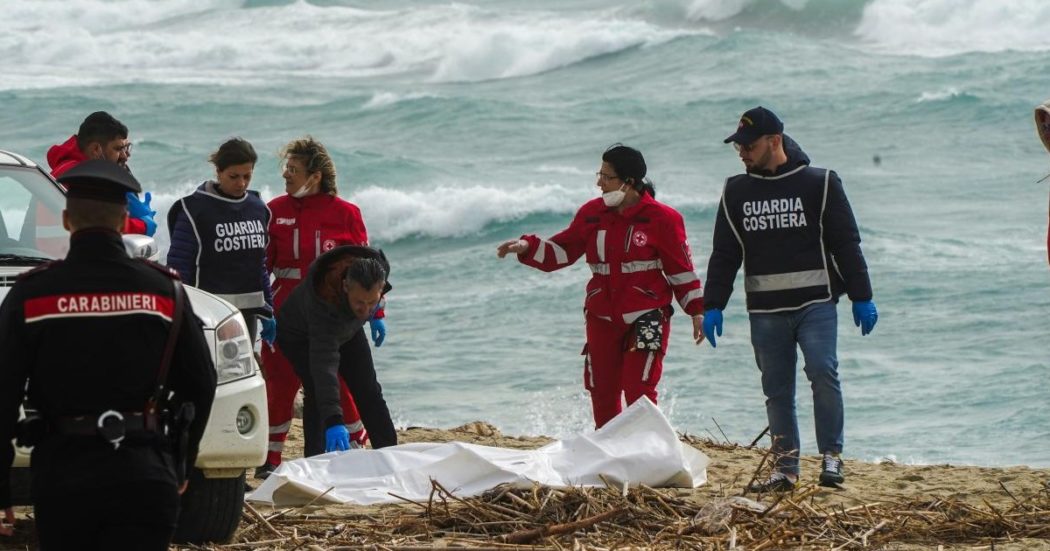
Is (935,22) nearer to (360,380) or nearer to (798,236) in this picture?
(798,236)

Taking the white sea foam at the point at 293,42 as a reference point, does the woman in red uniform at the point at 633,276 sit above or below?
below

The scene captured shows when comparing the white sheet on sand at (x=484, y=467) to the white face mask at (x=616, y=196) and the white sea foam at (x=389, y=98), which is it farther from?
the white sea foam at (x=389, y=98)

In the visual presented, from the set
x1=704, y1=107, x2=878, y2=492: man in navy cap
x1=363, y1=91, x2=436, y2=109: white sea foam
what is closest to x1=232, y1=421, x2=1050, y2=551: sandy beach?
x1=704, y1=107, x2=878, y2=492: man in navy cap

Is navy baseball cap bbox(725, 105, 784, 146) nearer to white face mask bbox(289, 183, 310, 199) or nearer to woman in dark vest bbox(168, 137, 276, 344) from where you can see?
white face mask bbox(289, 183, 310, 199)

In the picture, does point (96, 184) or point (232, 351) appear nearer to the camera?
point (96, 184)

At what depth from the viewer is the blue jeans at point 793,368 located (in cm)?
A: 786

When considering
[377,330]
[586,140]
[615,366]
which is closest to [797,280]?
[615,366]

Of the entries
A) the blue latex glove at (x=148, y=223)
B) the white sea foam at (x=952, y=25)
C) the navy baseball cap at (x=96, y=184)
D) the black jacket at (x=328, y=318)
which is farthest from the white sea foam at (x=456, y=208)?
the navy baseball cap at (x=96, y=184)

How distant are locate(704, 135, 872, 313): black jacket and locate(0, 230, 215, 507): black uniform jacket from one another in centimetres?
412

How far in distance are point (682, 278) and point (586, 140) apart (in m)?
22.2

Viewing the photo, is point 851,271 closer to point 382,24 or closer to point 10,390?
point 10,390

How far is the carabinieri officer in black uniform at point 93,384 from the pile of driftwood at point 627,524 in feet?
6.15

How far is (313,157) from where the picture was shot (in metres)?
8.55

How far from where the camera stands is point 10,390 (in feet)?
13.9
